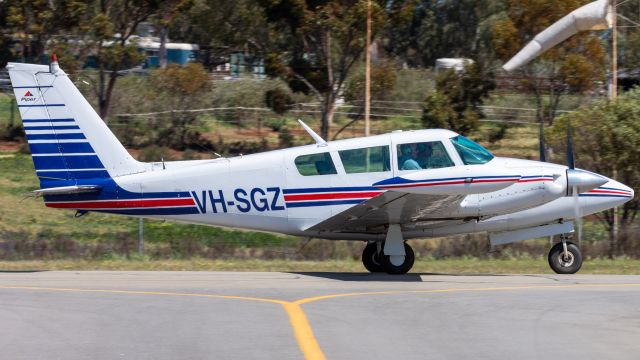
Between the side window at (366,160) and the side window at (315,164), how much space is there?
0.22 metres

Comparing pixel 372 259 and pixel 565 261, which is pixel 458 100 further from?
pixel 565 261

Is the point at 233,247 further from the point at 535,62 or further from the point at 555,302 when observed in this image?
the point at 535,62

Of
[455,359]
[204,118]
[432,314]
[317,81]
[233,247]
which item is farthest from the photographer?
[204,118]

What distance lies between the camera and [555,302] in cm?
1288

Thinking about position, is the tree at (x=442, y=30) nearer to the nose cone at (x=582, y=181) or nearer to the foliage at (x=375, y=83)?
the foliage at (x=375, y=83)

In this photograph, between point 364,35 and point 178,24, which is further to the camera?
point 178,24

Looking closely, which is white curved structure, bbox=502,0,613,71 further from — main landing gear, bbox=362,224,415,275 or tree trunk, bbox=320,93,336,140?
main landing gear, bbox=362,224,415,275

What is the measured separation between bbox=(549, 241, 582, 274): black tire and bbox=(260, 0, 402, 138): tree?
1966 centimetres

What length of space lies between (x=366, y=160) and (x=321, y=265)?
3.91m

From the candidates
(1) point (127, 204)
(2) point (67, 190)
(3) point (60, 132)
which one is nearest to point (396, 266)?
(1) point (127, 204)

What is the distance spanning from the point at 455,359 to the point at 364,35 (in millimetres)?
28454

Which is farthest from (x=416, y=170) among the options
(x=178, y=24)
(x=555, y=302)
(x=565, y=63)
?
(x=178, y=24)

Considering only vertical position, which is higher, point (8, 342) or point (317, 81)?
point (317, 81)

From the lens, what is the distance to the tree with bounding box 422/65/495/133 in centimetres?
3697
